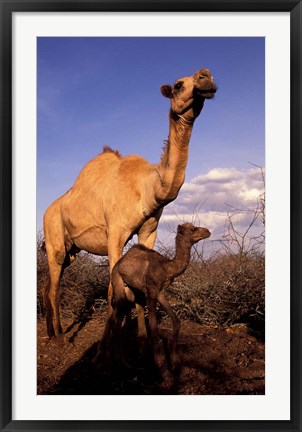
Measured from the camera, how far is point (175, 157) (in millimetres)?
5367

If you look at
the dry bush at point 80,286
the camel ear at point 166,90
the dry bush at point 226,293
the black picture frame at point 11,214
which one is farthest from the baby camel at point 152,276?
the dry bush at point 80,286

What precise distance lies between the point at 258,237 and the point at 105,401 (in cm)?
416

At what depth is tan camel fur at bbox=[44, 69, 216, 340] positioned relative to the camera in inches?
207

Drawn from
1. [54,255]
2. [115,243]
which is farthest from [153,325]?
[54,255]

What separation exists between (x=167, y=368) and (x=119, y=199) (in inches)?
90.5

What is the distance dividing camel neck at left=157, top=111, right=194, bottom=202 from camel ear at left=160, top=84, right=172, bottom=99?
210 mm

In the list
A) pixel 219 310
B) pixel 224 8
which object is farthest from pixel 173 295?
pixel 224 8

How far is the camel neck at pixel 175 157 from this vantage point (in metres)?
5.30

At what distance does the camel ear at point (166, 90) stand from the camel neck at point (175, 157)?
0.69 ft

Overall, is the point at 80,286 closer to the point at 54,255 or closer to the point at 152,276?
the point at 54,255

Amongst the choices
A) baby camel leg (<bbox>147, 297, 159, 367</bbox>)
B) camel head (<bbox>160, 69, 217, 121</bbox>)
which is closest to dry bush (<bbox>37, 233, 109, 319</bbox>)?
baby camel leg (<bbox>147, 297, 159, 367</bbox>)

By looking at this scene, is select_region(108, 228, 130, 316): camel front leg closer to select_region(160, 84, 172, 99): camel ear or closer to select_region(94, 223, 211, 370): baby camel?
select_region(94, 223, 211, 370): baby camel

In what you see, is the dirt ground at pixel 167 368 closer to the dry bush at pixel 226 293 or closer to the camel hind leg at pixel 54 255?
the dry bush at pixel 226 293

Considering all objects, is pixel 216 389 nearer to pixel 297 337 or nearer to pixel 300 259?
pixel 297 337
